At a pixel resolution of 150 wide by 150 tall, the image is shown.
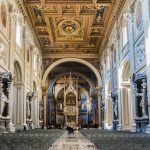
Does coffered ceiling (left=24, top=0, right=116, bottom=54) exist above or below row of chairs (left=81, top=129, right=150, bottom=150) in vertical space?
above

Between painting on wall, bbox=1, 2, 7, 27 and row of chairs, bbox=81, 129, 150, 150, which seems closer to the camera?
row of chairs, bbox=81, 129, 150, 150

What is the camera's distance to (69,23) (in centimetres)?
2373

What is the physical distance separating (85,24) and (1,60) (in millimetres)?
10855

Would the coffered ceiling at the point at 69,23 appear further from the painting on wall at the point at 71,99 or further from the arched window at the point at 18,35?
the painting on wall at the point at 71,99

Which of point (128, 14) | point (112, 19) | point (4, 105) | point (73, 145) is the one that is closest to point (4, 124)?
point (4, 105)

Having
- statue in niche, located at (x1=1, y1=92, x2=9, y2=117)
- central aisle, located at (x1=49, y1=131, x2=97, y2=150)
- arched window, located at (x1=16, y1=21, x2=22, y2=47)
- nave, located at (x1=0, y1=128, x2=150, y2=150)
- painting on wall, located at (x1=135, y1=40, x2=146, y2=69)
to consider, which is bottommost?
central aisle, located at (x1=49, y1=131, x2=97, y2=150)

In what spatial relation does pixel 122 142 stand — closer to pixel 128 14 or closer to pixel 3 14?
pixel 3 14

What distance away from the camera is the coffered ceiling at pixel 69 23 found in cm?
1954

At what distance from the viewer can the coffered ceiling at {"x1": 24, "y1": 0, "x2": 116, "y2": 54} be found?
19.5 metres

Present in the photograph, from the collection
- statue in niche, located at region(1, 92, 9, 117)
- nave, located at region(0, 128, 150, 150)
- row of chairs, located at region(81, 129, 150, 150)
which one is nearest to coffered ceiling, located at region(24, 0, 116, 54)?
statue in niche, located at region(1, 92, 9, 117)

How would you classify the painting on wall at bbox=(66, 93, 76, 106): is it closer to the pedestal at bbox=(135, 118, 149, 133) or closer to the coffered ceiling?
the coffered ceiling

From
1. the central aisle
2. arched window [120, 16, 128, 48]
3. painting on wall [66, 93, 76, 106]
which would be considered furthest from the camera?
painting on wall [66, 93, 76, 106]

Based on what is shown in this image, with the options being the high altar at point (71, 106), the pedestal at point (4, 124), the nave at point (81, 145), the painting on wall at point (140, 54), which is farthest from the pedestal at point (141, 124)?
the high altar at point (71, 106)

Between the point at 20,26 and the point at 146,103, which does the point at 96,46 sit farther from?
the point at 146,103
